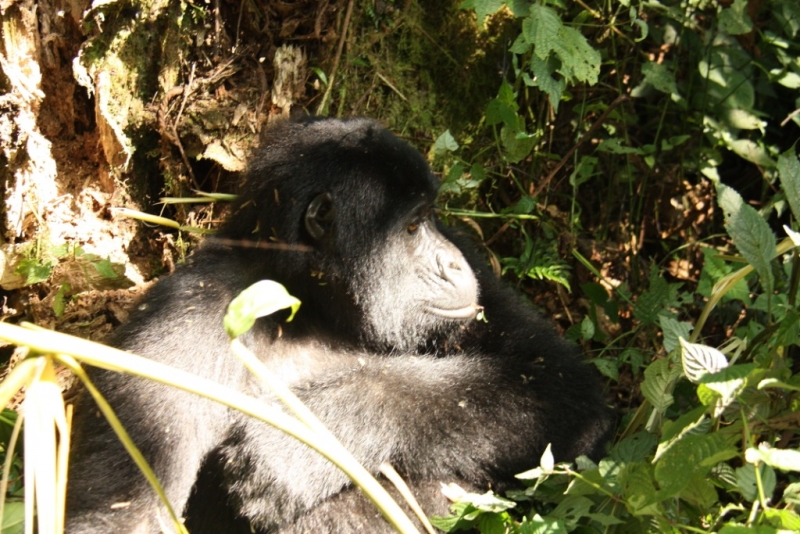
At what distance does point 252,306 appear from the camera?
137 cm

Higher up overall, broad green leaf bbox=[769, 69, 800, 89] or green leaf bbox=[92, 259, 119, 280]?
broad green leaf bbox=[769, 69, 800, 89]

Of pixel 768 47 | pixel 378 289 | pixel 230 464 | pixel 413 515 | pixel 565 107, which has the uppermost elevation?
pixel 768 47

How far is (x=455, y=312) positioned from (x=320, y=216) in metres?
0.61

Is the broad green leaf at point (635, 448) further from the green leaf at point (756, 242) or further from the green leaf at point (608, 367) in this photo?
the green leaf at point (608, 367)

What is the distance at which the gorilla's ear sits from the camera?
9.16ft

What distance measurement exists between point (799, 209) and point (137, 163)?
293 cm

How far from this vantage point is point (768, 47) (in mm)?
4074

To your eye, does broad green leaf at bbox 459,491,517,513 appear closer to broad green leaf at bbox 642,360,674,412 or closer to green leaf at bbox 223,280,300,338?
broad green leaf at bbox 642,360,674,412

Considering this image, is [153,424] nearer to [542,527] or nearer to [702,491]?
[542,527]

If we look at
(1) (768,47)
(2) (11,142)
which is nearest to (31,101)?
(2) (11,142)

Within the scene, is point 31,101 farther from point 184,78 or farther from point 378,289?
point 378,289

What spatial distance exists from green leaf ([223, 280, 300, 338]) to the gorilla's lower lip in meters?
1.54

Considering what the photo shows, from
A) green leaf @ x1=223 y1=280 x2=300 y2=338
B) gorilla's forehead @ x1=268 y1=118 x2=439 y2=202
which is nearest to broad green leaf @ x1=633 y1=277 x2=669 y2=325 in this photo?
gorilla's forehead @ x1=268 y1=118 x2=439 y2=202

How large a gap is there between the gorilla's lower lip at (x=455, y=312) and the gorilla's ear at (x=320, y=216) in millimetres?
472
